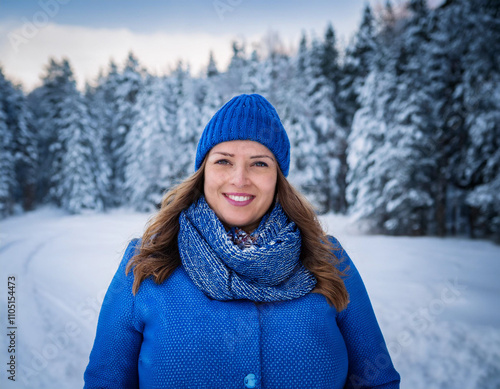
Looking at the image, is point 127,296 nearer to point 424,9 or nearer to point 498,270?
point 498,270

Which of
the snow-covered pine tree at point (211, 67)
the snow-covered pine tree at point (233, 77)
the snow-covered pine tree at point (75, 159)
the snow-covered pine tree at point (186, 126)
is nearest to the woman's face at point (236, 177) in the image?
the snow-covered pine tree at point (233, 77)

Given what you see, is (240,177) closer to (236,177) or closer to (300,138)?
(236,177)

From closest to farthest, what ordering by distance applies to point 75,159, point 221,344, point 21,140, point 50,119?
1. point 221,344
2. point 21,140
3. point 75,159
4. point 50,119

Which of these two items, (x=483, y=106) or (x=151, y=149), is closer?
(x=483, y=106)

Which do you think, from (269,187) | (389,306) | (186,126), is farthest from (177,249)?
(186,126)

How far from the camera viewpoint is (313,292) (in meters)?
1.77

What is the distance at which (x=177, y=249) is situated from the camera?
190cm

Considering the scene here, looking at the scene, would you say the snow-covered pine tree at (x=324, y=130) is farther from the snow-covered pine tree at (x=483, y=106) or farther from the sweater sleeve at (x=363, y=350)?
the sweater sleeve at (x=363, y=350)

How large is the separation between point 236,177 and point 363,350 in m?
1.30

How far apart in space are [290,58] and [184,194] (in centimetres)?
2471

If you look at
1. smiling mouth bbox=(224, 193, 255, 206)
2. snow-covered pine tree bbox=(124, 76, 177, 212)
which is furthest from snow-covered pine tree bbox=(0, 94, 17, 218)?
smiling mouth bbox=(224, 193, 255, 206)

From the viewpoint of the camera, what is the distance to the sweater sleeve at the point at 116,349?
1.57 meters

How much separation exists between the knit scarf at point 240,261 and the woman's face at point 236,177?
0.10 m

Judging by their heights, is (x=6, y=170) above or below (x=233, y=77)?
below
